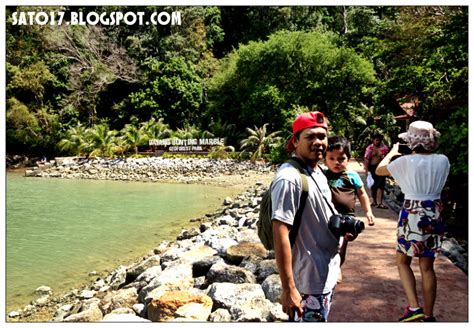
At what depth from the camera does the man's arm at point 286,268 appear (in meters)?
2.09

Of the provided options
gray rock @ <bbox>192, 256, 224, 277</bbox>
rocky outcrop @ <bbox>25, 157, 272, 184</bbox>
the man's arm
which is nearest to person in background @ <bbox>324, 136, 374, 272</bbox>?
the man's arm

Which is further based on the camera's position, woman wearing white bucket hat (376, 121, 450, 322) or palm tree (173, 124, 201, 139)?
palm tree (173, 124, 201, 139)

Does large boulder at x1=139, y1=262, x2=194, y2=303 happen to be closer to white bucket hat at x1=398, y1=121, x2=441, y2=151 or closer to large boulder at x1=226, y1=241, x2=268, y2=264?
large boulder at x1=226, y1=241, x2=268, y2=264

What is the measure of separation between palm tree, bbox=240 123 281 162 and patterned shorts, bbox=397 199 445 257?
18.3 m

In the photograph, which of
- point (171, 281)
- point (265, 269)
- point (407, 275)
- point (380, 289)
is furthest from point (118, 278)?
point (407, 275)

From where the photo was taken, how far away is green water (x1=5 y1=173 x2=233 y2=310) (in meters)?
7.14

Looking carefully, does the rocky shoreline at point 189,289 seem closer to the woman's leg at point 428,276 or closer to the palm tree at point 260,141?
the woman's leg at point 428,276

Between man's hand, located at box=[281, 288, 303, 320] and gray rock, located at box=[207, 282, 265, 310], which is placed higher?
man's hand, located at box=[281, 288, 303, 320]

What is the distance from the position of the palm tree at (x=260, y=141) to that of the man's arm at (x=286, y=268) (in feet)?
63.2

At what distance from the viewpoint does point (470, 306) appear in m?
3.59

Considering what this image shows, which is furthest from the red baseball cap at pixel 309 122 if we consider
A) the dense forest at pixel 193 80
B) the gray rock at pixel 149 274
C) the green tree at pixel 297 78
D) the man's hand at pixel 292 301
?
the green tree at pixel 297 78

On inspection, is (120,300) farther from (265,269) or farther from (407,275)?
(407,275)

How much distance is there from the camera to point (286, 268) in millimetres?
2088

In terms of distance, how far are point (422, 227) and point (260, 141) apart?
61.5 feet
